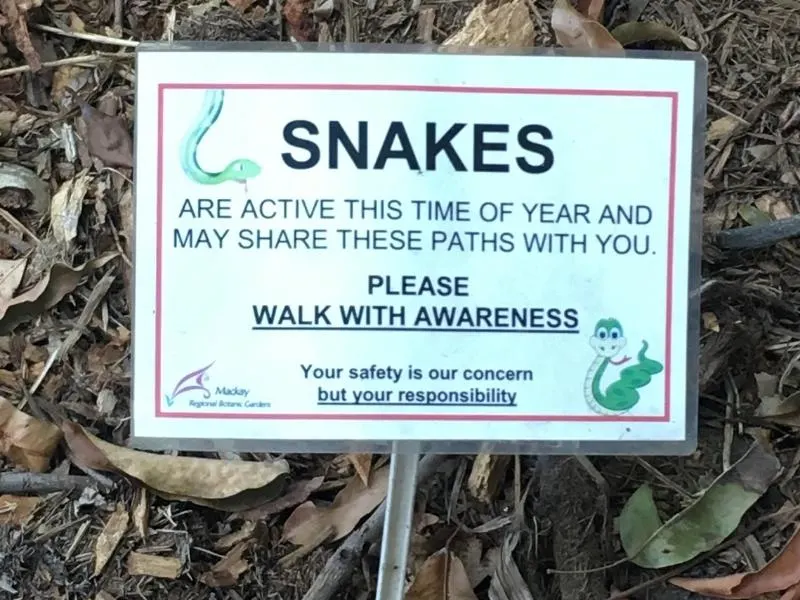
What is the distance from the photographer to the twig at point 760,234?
103 centimetres

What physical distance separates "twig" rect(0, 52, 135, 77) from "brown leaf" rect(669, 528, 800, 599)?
0.93 metres

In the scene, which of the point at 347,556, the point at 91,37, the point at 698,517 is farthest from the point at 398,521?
the point at 91,37

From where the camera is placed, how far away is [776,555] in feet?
3.33

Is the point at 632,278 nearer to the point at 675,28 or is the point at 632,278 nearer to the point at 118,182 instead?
the point at 675,28

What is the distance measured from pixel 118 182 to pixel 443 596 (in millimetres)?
621

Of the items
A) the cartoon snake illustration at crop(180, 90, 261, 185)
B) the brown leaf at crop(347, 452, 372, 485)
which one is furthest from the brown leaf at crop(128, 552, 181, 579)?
the cartoon snake illustration at crop(180, 90, 261, 185)

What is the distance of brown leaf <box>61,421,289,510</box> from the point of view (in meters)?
1.03

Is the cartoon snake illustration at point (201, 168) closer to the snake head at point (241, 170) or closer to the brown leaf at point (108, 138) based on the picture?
the snake head at point (241, 170)

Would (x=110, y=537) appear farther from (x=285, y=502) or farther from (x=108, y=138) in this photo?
(x=108, y=138)

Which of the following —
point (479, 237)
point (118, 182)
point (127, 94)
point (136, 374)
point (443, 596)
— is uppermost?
point (127, 94)

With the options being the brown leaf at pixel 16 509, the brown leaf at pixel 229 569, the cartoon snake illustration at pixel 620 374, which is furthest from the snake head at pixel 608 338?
the brown leaf at pixel 16 509

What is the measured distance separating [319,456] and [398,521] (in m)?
0.20

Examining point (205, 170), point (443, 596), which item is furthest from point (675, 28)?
point (443, 596)

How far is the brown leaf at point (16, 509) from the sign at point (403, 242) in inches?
11.4
